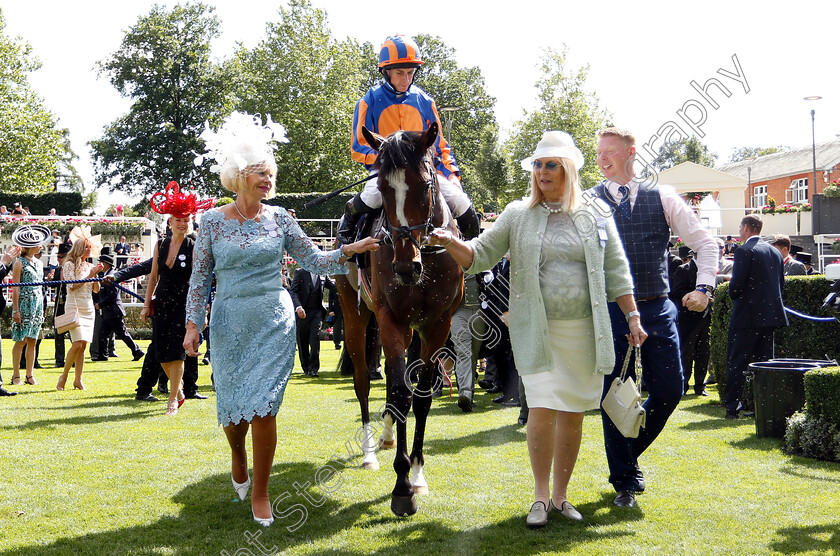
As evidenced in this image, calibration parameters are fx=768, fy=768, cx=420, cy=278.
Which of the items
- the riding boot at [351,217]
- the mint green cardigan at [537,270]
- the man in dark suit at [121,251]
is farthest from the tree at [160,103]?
the mint green cardigan at [537,270]

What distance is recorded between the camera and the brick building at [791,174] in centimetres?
4735

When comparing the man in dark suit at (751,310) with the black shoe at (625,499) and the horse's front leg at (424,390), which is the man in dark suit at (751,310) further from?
the horse's front leg at (424,390)

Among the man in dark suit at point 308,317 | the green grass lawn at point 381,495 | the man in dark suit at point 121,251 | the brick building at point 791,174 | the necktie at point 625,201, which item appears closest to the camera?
the green grass lawn at point 381,495

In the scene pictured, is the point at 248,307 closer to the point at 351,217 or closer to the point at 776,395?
the point at 351,217

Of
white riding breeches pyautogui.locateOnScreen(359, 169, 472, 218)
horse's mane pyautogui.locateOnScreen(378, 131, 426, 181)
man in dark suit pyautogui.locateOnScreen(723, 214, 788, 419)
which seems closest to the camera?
horse's mane pyautogui.locateOnScreen(378, 131, 426, 181)

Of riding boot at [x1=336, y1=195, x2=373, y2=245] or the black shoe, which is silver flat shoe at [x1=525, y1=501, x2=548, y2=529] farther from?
riding boot at [x1=336, y1=195, x2=373, y2=245]

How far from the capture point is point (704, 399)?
9727mm

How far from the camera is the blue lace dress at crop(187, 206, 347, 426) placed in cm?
435

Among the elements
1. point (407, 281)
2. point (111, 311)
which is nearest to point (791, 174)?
point (111, 311)

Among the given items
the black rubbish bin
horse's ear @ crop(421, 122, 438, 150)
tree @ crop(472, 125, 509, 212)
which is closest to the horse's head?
horse's ear @ crop(421, 122, 438, 150)

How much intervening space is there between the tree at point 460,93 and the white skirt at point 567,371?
52.7m

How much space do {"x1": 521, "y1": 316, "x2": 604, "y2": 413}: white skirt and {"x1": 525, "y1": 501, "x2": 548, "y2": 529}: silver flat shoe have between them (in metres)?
0.56

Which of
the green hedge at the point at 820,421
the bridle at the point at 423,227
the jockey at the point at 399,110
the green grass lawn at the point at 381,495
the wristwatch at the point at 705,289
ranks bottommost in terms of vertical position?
the green grass lawn at the point at 381,495

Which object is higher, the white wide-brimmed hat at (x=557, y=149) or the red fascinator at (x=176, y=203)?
the red fascinator at (x=176, y=203)
